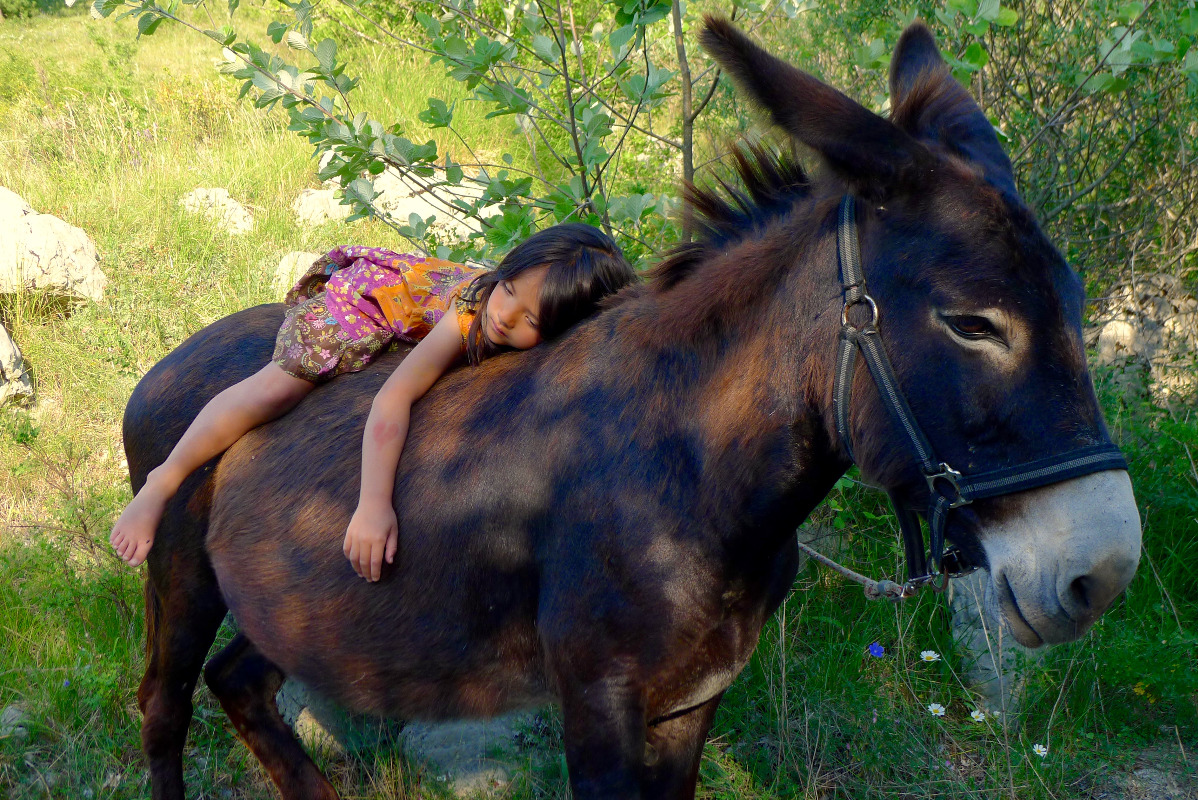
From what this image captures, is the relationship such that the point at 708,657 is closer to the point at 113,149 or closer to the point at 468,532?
the point at 468,532

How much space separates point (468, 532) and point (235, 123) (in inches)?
319

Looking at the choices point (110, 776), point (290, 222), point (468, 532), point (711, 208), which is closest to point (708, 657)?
point (468, 532)

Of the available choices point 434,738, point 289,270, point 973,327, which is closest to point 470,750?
point 434,738

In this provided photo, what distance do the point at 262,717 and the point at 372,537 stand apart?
4.39ft

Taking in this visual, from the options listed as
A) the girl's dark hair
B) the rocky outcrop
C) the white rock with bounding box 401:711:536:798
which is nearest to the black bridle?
the girl's dark hair

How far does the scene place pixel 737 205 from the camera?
203cm

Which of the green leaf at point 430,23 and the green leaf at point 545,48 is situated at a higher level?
the green leaf at point 545,48

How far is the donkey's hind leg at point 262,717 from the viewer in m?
2.96

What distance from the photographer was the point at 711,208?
2031 millimetres

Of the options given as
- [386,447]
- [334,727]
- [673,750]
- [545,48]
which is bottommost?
[334,727]

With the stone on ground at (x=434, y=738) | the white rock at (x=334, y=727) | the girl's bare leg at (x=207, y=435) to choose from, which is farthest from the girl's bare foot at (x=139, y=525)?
the white rock at (x=334, y=727)

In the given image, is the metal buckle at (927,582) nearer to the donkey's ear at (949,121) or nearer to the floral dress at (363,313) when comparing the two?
the donkey's ear at (949,121)

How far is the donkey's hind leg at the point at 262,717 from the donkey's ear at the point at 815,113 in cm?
257

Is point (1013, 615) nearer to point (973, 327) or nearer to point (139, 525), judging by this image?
point (973, 327)
